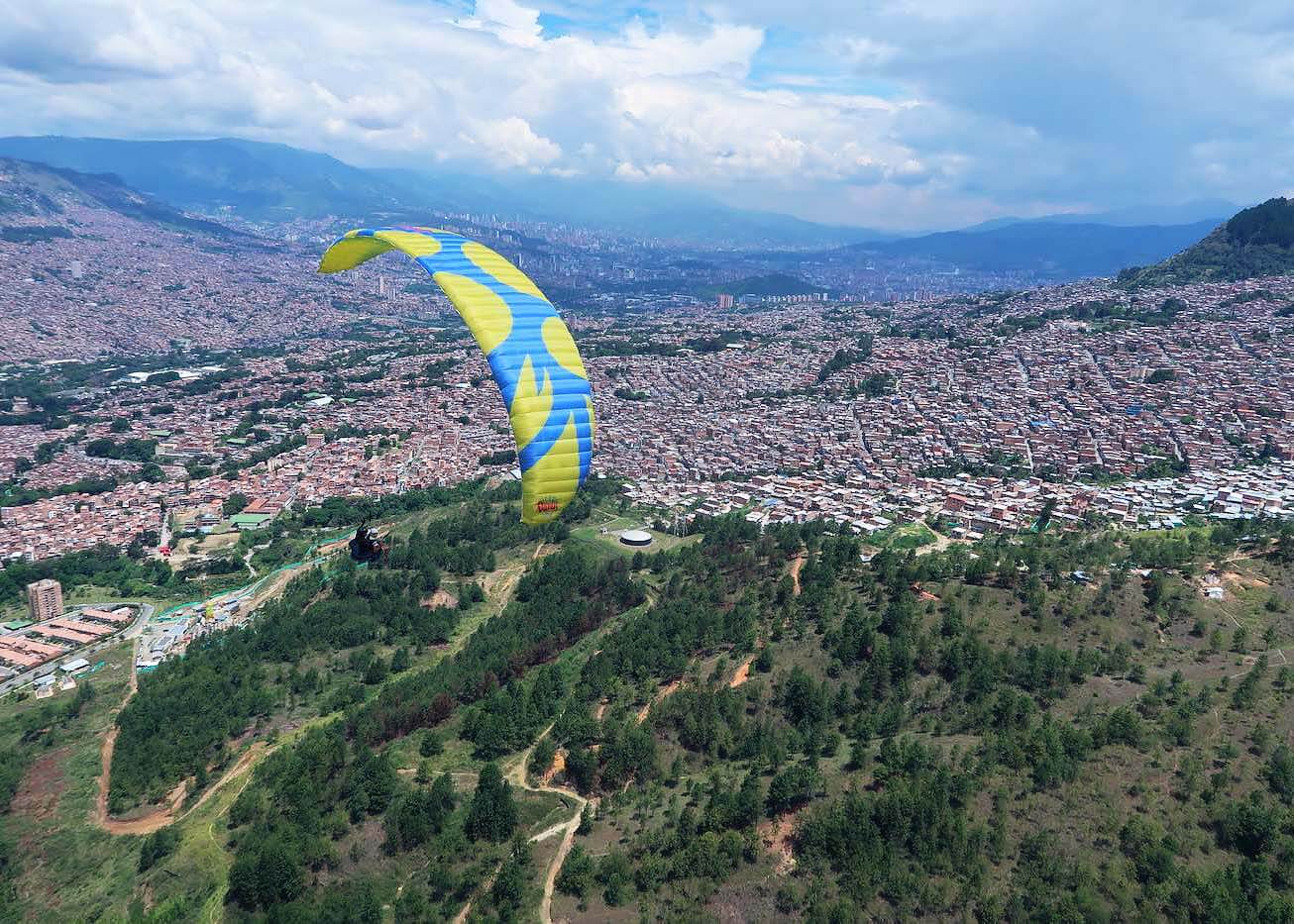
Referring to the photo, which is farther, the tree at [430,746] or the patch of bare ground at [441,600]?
the patch of bare ground at [441,600]

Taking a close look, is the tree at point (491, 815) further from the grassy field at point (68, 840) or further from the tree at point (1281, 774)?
the tree at point (1281, 774)

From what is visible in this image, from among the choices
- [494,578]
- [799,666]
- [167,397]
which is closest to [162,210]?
[167,397]

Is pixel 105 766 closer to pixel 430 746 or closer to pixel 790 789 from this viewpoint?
pixel 430 746

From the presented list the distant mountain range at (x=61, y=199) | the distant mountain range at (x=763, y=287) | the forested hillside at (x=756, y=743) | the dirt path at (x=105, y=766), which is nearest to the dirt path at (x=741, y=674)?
the forested hillside at (x=756, y=743)

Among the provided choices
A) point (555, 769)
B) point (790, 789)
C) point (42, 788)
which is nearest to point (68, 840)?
point (42, 788)

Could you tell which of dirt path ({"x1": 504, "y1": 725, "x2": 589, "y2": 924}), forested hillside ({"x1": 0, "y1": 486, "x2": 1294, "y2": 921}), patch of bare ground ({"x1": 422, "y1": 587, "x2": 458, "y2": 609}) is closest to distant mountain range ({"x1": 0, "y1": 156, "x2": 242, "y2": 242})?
patch of bare ground ({"x1": 422, "y1": 587, "x2": 458, "y2": 609})

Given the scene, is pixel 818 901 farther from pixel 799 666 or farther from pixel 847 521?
pixel 847 521
